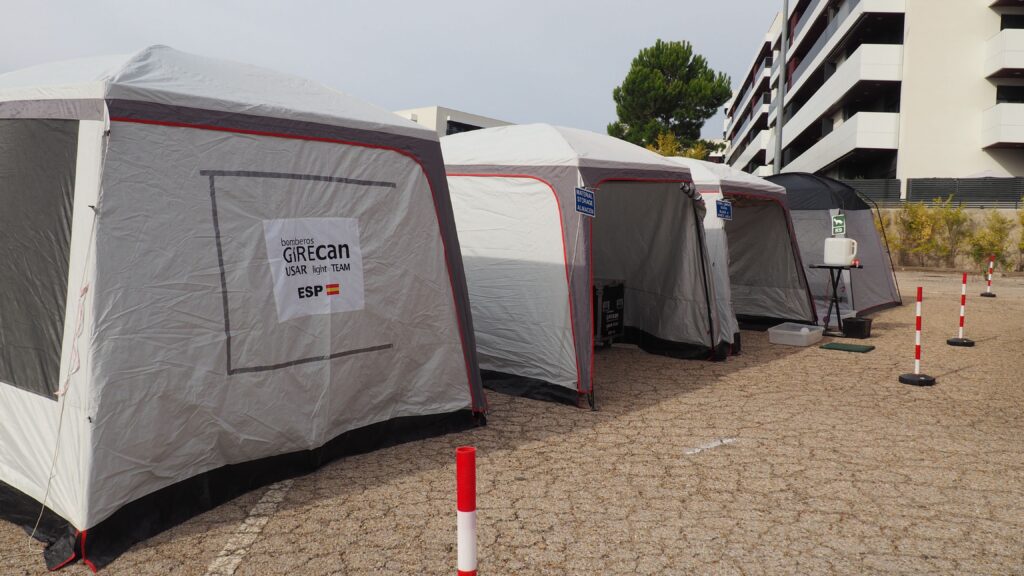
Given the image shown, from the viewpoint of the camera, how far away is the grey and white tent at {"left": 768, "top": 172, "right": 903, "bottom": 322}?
1216 centimetres

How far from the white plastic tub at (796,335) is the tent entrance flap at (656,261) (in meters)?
1.87

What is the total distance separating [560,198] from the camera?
651cm

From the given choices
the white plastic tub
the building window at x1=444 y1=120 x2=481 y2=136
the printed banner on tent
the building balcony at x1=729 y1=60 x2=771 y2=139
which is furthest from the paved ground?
the building window at x1=444 y1=120 x2=481 y2=136

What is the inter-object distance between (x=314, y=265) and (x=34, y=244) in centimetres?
146

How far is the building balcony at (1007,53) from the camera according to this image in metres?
24.6

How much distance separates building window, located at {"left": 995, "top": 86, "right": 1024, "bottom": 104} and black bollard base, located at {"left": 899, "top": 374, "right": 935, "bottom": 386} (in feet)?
80.4

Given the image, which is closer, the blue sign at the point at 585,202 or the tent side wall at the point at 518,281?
the blue sign at the point at 585,202

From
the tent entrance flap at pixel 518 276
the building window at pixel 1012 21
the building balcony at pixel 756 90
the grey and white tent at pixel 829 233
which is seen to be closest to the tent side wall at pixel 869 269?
the grey and white tent at pixel 829 233

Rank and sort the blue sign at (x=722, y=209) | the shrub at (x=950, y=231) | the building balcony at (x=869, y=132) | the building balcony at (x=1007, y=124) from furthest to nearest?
the building balcony at (x=869, y=132)
the building balcony at (x=1007, y=124)
the shrub at (x=950, y=231)
the blue sign at (x=722, y=209)

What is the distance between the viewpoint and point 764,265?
442 inches

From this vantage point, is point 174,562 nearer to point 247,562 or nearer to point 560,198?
point 247,562

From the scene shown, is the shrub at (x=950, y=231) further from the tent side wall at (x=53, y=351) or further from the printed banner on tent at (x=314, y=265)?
the tent side wall at (x=53, y=351)

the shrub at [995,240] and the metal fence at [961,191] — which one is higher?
the metal fence at [961,191]

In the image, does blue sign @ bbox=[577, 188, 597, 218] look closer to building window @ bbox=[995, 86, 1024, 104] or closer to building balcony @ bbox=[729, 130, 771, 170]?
building window @ bbox=[995, 86, 1024, 104]
